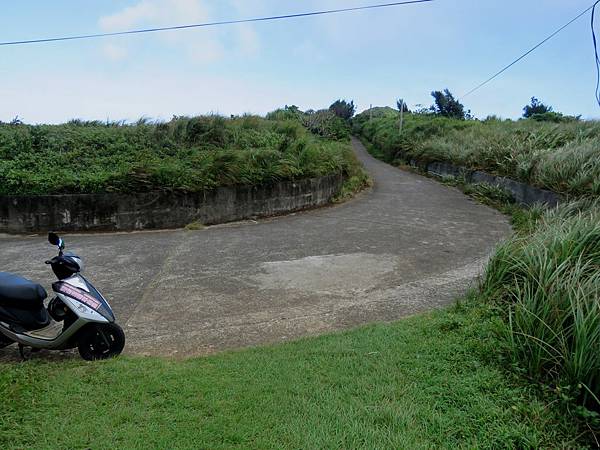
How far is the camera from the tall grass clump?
7.29 feet

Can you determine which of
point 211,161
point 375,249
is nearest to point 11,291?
point 375,249

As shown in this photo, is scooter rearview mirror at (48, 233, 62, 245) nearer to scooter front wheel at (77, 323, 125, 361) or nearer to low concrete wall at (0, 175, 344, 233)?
scooter front wheel at (77, 323, 125, 361)

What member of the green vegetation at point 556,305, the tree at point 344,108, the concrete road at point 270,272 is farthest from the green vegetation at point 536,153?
the tree at point 344,108

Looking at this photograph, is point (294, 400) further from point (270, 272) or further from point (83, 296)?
point (270, 272)

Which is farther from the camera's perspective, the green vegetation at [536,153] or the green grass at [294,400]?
the green vegetation at [536,153]

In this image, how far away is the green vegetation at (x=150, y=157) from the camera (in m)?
6.86

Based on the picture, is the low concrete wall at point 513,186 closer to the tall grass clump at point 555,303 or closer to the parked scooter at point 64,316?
the tall grass clump at point 555,303

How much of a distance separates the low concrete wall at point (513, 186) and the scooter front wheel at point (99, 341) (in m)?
6.84

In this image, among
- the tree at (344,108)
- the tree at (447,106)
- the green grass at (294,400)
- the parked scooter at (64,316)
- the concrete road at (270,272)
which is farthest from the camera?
the tree at (344,108)

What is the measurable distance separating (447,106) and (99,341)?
3128 cm

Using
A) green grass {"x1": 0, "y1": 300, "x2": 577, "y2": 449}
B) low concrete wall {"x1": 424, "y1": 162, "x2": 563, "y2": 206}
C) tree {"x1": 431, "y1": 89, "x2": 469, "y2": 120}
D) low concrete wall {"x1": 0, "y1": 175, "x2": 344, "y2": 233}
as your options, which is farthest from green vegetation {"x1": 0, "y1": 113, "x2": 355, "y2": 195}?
tree {"x1": 431, "y1": 89, "x2": 469, "y2": 120}

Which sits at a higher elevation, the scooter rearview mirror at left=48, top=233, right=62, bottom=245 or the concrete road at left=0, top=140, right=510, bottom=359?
the scooter rearview mirror at left=48, top=233, right=62, bottom=245

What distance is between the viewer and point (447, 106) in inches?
1191

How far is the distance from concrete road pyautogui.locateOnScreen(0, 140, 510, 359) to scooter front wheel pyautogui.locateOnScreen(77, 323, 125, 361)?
6.8 inches
